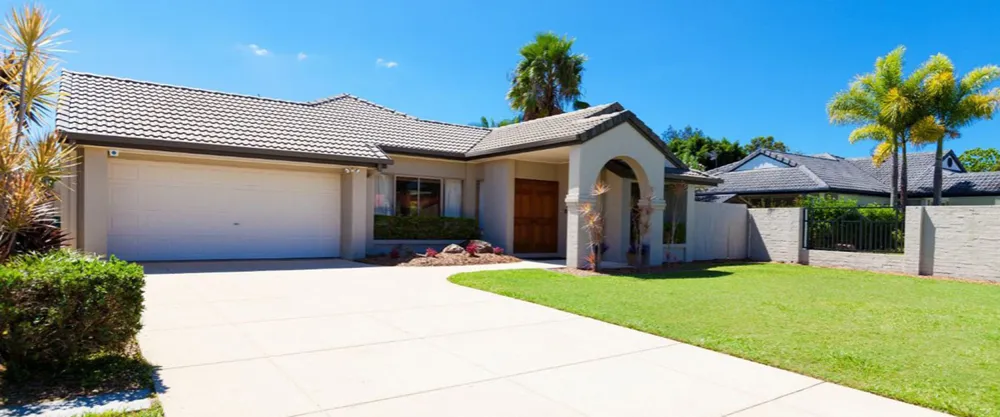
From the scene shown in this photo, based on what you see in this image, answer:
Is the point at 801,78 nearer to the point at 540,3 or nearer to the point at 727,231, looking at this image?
the point at 727,231

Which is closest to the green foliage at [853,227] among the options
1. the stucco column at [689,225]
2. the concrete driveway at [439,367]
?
the stucco column at [689,225]

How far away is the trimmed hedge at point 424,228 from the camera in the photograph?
16641 mm

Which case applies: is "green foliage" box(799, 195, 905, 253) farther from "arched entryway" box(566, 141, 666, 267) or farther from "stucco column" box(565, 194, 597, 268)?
"stucco column" box(565, 194, 597, 268)

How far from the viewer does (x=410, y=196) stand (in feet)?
57.8

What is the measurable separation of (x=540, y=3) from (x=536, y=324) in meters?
12.9

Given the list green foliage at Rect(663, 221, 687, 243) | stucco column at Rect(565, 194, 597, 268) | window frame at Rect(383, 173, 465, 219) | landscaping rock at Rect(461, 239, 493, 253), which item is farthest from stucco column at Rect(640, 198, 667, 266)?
window frame at Rect(383, 173, 465, 219)

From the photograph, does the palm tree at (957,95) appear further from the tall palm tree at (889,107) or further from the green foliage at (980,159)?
the green foliage at (980,159)

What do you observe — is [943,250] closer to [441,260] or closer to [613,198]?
[613,198]

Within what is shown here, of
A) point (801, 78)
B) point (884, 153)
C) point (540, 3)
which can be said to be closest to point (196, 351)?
point (540, 3)

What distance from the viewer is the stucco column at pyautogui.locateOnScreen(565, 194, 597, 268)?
14031 millimetres

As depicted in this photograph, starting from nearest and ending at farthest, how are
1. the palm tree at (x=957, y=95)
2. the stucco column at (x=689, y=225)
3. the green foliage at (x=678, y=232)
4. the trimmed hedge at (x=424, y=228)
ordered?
the trimmed hedge at (x=424, y=228) → the green foliage at (x=678, y=232) → the stucco column at (x=689, y=225) → the palm tree at (x=957, y=95)

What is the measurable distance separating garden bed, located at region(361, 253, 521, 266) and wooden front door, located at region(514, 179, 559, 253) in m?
1.92

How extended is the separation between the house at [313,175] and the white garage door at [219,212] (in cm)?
3

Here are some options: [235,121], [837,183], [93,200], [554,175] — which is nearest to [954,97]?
[837,183]
